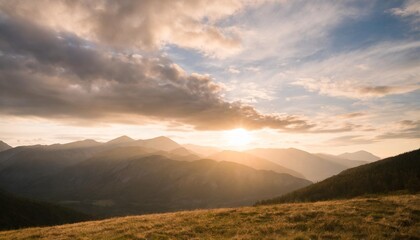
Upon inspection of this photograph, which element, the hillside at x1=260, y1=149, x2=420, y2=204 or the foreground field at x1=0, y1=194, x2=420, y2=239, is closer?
the foreground field at x1=0, y1=194, x2=420, y2=239

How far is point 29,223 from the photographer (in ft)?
591

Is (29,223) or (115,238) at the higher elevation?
(115,238)

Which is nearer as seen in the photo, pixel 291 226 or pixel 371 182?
pixel 291 226

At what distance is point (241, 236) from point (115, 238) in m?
8.57

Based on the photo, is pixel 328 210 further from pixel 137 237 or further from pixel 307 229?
pixel 137 237

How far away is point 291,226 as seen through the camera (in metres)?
20.5

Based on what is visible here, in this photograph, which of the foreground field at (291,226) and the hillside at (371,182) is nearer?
the foreground field at (291,226)

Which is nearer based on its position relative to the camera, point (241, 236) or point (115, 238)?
point (241, 236)

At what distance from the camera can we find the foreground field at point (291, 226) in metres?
18.1

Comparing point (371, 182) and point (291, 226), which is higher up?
point (371, 182)

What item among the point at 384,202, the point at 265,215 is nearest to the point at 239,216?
the point at 265,215

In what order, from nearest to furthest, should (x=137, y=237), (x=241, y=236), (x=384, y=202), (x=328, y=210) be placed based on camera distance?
(x=241, y=236) < (x=137, y=237) < (x=328, y=210) < (x=384, y=202)

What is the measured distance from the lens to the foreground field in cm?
1814

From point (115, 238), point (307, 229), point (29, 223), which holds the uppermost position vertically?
point (307, 229)
